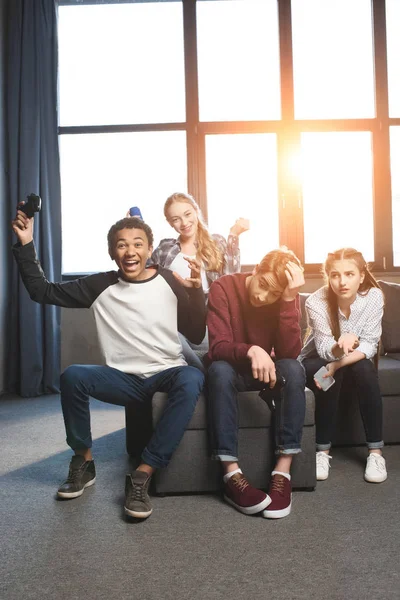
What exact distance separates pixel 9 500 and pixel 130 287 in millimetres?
801

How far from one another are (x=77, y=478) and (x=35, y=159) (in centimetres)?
291

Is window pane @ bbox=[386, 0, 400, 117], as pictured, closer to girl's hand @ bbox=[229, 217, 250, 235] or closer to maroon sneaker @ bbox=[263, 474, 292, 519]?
girl's hand @ bbox=[229, 217, 250, 235]

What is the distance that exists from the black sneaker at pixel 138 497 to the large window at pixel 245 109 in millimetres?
2885

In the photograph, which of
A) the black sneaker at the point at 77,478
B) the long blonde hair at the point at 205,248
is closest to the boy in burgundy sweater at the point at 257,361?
the black sneaker at the point at 77,478

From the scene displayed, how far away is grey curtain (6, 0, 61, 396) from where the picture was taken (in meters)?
4.23

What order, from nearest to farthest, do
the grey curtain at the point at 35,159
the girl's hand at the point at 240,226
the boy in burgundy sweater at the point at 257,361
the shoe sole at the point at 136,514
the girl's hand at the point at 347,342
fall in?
1. the shoe sole at the point at 136,514
2. the boy in burgundy sweater at the point at 257,361
3. the girl's hand at the point at 347,342
4. the girl's hand at the point at 240,226
5. the grey curtain at the point at 35,159

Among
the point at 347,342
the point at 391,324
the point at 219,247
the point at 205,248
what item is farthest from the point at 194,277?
the point at 391,324

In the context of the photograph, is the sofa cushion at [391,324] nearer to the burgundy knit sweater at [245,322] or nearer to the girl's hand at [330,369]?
the girl's hand at [330,369]

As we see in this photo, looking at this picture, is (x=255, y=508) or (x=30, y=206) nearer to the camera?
(x=255, y=508)

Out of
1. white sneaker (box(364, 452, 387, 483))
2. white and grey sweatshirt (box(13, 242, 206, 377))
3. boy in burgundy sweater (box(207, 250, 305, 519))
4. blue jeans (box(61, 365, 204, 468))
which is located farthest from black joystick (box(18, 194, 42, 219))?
white sneaker (box(364, 452, 387, 483))

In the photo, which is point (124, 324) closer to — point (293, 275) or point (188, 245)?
point (293, 275)

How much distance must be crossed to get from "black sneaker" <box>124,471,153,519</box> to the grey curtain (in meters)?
2.57

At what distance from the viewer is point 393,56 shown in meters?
4.53

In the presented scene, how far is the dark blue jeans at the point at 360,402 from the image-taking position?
7.02 feet
